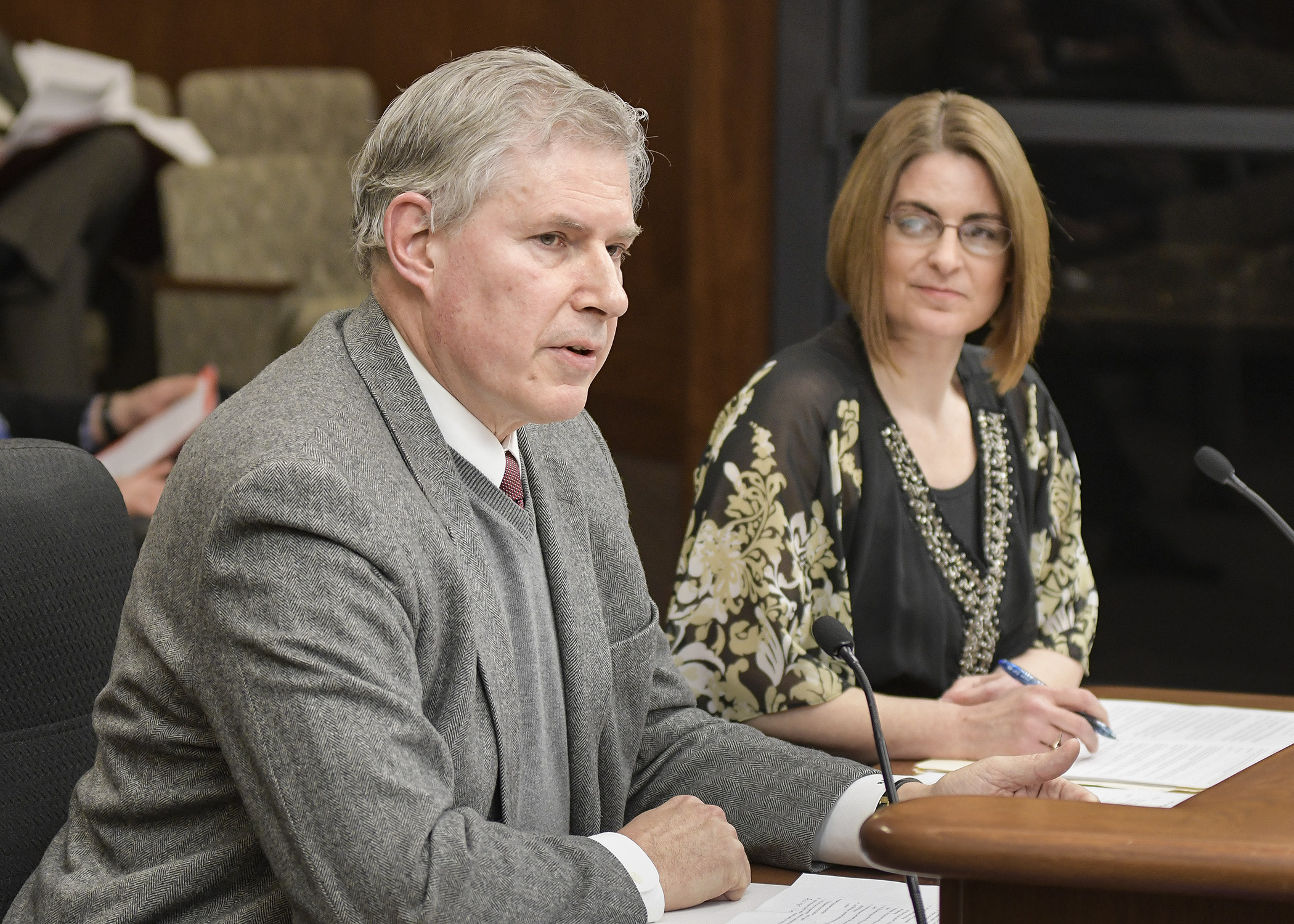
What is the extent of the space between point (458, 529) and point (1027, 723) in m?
0.69

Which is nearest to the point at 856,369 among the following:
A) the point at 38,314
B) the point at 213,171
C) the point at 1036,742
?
the point at 1036,742

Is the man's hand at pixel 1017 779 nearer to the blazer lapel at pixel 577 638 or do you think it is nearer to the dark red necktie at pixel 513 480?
the blazer lapel at pixel 577 638

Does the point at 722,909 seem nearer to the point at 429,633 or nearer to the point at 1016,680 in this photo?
the point at 429,633

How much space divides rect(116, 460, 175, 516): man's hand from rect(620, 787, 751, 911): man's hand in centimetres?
154

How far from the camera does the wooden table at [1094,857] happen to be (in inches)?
31.7

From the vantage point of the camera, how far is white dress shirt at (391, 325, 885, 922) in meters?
1.14

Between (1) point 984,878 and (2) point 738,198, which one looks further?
(2) point 738,198

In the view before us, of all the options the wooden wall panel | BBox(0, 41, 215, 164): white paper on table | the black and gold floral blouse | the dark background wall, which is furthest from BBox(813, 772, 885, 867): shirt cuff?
BBox(0, 41, 215, 164): white paper on table

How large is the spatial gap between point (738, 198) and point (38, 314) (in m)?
2.05

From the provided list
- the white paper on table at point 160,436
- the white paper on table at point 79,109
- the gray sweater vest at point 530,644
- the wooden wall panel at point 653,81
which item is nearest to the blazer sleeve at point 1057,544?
the gray sweater vest at point 530,644

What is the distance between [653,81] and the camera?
16.9 ft

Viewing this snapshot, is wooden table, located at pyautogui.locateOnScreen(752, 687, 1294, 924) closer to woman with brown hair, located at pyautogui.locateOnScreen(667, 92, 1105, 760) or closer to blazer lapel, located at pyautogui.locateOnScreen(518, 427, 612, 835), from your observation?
blazer lapel, located at pyautogui.locateOnScreen(518, 427, 612, 835)

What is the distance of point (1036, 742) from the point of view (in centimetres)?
153

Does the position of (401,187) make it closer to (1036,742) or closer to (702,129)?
(1036,742)
